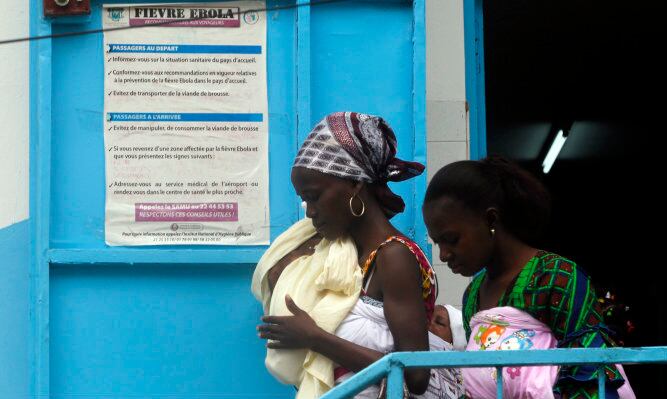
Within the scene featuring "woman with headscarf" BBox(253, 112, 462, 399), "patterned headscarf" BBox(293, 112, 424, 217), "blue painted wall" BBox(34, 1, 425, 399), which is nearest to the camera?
"woman with headscarf" BBox(253, 112, 462, 399)

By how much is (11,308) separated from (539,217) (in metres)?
2.22

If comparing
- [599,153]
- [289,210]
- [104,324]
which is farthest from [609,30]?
[104,324]

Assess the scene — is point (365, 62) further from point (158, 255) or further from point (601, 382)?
point (601, 382)

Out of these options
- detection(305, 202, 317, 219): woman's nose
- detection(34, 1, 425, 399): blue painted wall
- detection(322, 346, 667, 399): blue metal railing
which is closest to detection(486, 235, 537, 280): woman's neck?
detection(322, 346, 667, 399): blue metal railing

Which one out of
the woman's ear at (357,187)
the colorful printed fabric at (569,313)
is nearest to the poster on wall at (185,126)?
the woman's ear at (357,187)

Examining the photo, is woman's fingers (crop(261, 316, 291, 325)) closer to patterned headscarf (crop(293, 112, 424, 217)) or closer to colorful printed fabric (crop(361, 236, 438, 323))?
colorful printed fabric (crop(361, 236, 438, 323))

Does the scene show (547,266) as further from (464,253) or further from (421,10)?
(421,10)

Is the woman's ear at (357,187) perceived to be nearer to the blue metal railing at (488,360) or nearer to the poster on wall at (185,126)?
the blue metal railing at (488,360)

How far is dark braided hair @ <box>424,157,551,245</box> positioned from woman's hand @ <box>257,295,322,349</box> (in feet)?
1.72

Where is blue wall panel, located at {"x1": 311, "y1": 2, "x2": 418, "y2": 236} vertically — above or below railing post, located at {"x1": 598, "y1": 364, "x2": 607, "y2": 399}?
above

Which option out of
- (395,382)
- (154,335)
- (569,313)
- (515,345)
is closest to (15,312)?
(154,335)

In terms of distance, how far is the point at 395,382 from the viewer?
8.52 feet

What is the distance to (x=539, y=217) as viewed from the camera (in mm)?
2918

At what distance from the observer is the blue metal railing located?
2.57 meters
